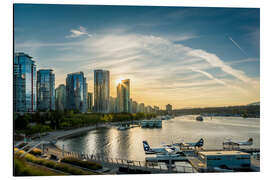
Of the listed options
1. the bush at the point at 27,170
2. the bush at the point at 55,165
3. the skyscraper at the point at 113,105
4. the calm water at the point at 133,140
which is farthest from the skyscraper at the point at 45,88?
the bush at the point at 27,170

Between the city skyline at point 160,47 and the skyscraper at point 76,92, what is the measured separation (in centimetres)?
2125

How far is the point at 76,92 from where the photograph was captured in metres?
30.9

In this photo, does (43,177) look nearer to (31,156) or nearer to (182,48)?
(31,156)

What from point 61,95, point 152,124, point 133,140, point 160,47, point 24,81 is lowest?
point 152,124

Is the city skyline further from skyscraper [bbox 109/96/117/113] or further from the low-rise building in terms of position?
skyscraper [bbox 109/96/117/113]

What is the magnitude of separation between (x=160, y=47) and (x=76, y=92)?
24.6m

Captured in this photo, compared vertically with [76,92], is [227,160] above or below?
below

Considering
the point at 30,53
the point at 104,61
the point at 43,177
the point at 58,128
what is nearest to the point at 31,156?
the point at 43,177

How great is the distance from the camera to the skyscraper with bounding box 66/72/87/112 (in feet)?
98.2

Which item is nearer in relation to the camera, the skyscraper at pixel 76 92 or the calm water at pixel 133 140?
the calm water at pixel 133 140

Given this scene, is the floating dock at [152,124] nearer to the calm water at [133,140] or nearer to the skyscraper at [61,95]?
the calm water at [133,140]

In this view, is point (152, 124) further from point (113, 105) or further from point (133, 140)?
point (133, 140)

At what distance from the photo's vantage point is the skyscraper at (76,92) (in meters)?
29.9

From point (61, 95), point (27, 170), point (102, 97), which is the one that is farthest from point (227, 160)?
point (61, 95)
